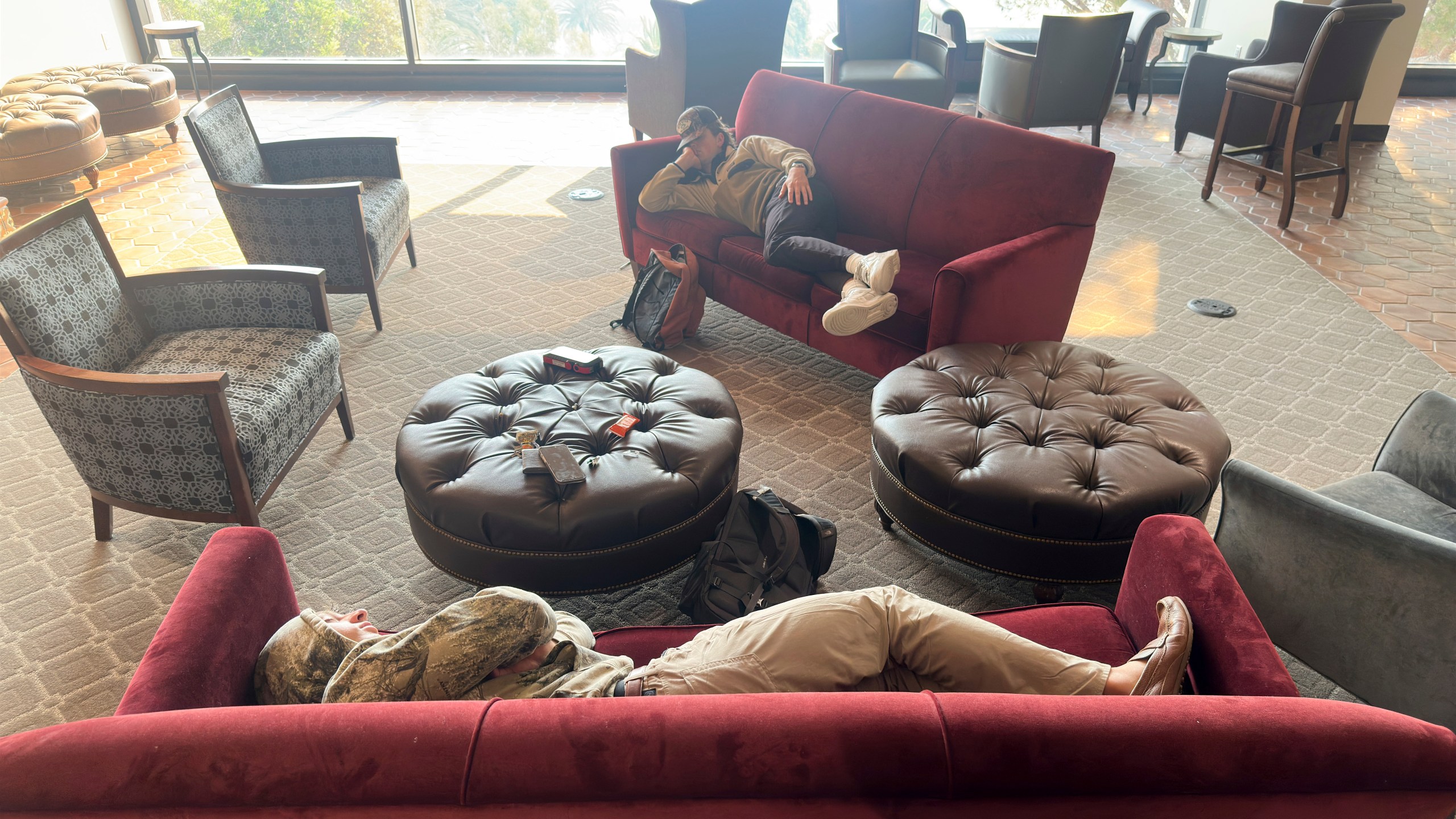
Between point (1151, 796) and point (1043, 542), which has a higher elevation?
point (1151, 796)

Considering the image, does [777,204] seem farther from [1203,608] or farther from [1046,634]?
[1203,608]

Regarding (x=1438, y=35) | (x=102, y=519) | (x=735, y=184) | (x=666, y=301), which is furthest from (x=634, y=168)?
(x=1438, y=35)

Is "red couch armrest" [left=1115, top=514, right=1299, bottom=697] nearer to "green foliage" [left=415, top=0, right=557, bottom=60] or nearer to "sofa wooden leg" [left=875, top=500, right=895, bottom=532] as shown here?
"sofa wooden leg" [left=875, top=500, right=895, bottom=532]

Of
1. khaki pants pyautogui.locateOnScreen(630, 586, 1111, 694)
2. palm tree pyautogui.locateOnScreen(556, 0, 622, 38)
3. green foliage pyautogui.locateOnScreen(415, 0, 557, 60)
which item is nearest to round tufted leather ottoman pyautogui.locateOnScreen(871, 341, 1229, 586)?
khaki pants pyautogui.locateOnScreen(630, 586, 1111, 694)

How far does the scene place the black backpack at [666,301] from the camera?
404cm

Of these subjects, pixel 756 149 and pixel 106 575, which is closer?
pixel 106 575

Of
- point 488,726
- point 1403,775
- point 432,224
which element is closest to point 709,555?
point 488,726

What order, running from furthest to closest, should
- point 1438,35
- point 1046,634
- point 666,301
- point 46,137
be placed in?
point 1438,35 < point 46,137 < point 666,301 < point 1046,634

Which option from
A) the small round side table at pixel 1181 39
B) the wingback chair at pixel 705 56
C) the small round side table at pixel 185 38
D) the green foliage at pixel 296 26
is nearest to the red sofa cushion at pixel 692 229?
the wingback chair at pixel 705 56

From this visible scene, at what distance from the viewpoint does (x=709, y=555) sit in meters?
2.49

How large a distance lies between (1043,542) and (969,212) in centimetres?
166

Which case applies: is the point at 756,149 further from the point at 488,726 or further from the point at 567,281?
the point at 488,726

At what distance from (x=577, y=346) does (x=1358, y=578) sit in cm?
308

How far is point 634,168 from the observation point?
4.54 meters
